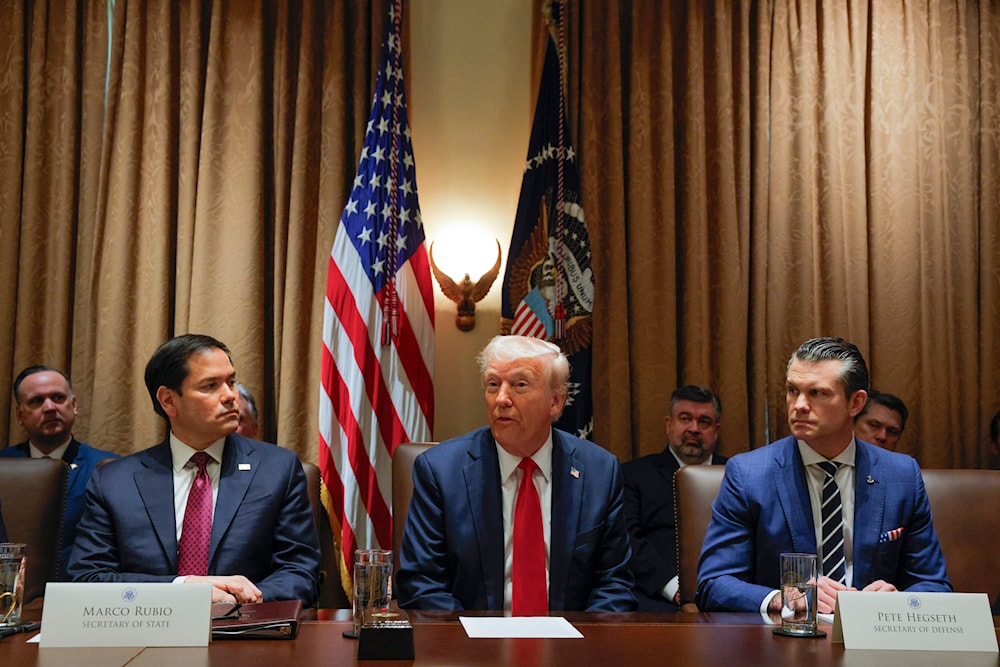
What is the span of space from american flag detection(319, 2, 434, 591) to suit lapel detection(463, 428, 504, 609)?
138 cm

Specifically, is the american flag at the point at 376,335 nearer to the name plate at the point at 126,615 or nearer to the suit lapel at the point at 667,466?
the suit lapel at the point at 667,466

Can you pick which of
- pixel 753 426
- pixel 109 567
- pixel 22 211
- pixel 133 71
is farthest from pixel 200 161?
pixel 753 426

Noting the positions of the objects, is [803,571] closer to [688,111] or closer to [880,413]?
[880,413]

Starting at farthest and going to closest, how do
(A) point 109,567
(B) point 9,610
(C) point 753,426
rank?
1. (C) point 753,426
2. (A) point 109,567
3. (B) point 9,610

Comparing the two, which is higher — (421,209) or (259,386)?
(421,209)

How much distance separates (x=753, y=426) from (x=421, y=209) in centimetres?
190

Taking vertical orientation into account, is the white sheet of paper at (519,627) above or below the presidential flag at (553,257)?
below

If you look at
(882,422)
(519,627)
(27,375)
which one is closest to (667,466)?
(882,422)

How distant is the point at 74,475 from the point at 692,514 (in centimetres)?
248

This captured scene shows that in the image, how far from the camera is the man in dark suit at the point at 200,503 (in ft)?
9.90

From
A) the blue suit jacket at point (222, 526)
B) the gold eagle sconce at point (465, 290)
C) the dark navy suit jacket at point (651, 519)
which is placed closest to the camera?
the blue suit jacket at point (222, 526)

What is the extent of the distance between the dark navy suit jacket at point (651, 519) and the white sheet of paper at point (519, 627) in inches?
77.4

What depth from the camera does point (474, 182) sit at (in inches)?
193

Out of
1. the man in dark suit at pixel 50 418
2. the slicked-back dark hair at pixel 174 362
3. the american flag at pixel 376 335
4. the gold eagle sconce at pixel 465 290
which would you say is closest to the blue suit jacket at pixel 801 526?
the slicked-back dark hair at pixel 174 362
